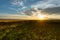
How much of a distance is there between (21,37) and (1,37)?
48.4 inches

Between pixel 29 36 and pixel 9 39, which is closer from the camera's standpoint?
pixel 9 39

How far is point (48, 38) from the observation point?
29.2ft

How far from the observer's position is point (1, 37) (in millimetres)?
8492

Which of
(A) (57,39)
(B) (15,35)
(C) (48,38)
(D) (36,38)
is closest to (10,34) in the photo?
(B) (15,35)

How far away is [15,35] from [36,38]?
1.38 metres

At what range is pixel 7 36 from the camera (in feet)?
28.2

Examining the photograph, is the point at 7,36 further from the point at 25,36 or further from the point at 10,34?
the point at 25,36

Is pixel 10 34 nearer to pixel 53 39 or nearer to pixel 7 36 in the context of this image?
pixel 7 36

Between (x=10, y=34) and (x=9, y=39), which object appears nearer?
(x=9, y=39)

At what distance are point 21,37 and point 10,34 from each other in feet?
2.60

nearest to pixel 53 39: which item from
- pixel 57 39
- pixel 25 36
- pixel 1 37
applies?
pixel 57 39

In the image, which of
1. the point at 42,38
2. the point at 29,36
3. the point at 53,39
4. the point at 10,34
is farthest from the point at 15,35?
the point at 53,39

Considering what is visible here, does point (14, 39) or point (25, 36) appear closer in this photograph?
point (14, 39)

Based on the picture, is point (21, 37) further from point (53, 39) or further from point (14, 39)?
point (53, 39)
